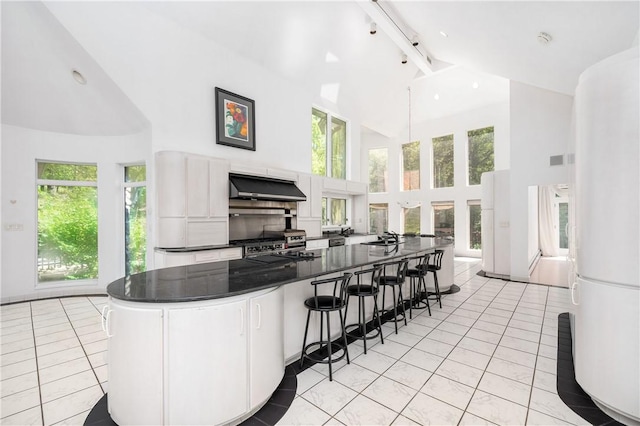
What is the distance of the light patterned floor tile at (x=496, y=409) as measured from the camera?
195cm

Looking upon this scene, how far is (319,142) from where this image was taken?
7637 mm

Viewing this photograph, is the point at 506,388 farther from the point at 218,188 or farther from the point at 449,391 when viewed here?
the point at 218,188

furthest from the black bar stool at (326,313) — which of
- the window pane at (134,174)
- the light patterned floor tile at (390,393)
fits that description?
the window pane at (134,174)

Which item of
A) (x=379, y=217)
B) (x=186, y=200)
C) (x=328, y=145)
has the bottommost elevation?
(x=379, y=217)

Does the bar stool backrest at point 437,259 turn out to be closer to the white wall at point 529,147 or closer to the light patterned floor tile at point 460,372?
the light patterned floor tile at point 460,372

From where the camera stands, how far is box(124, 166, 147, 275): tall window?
208 inches

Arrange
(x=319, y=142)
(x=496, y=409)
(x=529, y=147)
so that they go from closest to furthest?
(x=496, y=409) → (x=529, y=147) → (x=319, y=142)

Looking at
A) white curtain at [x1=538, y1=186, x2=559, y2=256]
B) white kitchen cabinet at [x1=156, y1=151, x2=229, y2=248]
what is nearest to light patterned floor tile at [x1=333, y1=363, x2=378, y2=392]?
white kitchen cabinet at [x1=156, y1=151, x2=229, y2=248]

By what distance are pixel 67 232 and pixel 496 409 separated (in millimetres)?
6810

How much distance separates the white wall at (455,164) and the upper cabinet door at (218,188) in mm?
5862

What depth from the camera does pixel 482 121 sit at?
352 inches

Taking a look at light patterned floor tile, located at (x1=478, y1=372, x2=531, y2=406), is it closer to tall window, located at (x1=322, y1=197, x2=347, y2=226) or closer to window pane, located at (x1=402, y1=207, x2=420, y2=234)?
tall window, located at (x1=322, y1=197, x2=347, y2=226)

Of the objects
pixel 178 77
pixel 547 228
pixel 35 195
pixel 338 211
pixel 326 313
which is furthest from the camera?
pixel 547 228

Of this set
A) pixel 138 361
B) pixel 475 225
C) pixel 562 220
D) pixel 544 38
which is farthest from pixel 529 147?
pixel 138 361
